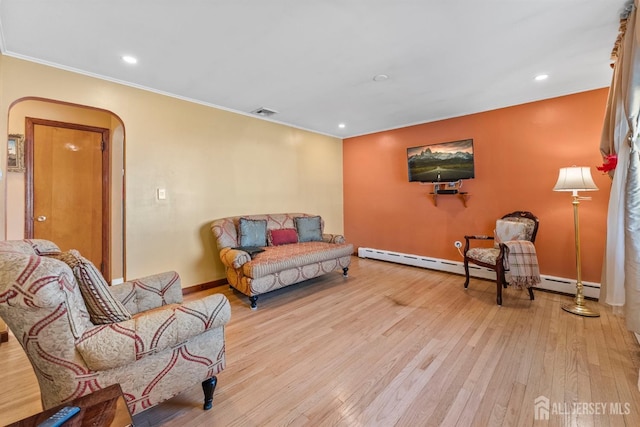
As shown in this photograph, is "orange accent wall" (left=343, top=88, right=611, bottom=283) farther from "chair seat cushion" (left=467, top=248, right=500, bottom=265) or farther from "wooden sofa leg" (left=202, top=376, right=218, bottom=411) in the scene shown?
"wooden sofa leg" (left=202, top=376, right=218, bottom=411)

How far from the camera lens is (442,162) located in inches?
164

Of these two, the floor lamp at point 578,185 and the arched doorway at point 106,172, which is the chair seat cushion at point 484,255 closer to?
the floor lamp at point 578,185

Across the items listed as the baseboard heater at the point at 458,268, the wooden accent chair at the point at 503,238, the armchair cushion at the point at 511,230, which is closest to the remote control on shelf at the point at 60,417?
the wooden accent chair at the point at 503,238

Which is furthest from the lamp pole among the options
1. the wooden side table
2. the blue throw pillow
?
the wooden side table

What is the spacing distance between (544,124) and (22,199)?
6.38 m

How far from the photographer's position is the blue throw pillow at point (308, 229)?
425 centimetres

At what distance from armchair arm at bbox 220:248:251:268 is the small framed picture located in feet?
8.29

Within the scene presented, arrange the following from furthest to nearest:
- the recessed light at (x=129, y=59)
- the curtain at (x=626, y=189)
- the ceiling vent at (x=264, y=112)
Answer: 1. the ceiling vent at (x=264, y=112)
2. the recessed light at (x=129, y=59)
3. the curtain at (x=626, y=189)

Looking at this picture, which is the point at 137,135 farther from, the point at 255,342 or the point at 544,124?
the point at 544,124

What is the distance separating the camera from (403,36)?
2150 millimetres

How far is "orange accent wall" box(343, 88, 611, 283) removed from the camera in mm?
3178

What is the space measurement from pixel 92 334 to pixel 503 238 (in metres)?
4.03

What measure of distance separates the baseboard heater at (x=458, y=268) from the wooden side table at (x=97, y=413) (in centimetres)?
423

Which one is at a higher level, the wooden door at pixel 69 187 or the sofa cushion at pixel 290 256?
the wooden door at pixel 69 187
